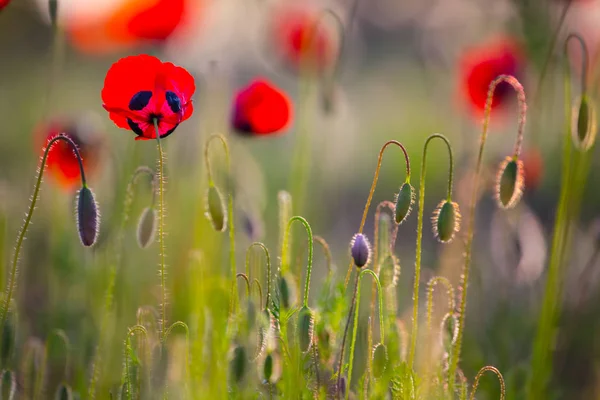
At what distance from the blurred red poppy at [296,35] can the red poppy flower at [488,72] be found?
2.22ft

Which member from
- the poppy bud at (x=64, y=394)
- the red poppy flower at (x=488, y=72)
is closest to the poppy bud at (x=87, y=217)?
the poppy bud at (x=64, y=394)

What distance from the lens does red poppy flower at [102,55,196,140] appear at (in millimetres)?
2055

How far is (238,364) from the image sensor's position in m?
1.88

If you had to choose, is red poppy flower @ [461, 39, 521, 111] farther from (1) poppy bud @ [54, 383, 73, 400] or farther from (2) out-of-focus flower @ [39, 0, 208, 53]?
(1) poppy bud @ [54, 383, 73, 400]

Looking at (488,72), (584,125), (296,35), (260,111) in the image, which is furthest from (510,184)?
(296,35)

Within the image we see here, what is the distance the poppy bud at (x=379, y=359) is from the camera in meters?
1.82

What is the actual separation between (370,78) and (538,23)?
9.62 metres

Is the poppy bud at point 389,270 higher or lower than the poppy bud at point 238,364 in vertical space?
higher

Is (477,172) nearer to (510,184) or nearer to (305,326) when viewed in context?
(510,184)

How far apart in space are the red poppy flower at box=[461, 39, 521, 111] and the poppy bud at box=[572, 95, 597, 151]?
4.34ft

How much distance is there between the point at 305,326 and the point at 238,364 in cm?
21

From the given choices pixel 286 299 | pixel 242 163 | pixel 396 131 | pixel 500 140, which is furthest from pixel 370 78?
pixel 286 299

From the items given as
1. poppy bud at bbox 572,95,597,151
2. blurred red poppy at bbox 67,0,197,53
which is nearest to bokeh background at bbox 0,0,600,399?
blurred red poppy at bbox 67,0,197,53

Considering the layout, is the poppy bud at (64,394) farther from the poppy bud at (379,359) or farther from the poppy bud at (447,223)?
the poppy bud at (447,223)
